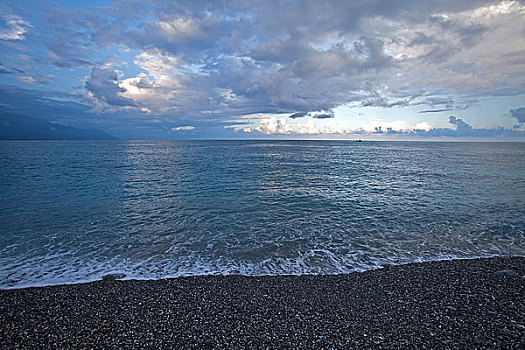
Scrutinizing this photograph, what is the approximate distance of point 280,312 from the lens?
883 centimetres

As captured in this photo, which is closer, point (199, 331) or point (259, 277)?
point (199, 331)

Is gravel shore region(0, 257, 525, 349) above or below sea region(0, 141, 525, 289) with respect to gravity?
above

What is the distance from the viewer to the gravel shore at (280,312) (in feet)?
24.1

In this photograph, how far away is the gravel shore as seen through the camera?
734 cm

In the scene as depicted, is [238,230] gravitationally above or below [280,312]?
below

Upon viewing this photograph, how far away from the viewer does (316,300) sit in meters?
9.70

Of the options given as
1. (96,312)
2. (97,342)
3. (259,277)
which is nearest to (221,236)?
(259,277)

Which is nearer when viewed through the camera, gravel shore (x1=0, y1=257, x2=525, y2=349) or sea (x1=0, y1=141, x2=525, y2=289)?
gravel shore (x1=0, y1=257, x2=525, y2=349)

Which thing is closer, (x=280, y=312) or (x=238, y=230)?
(x=280, y=312)

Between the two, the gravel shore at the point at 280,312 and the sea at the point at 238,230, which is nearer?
the gravel shore at the point at 280,312

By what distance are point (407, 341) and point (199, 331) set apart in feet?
21.6

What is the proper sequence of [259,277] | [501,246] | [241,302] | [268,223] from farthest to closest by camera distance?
[268,223]
[501,246]
[259,277]
[241,302]

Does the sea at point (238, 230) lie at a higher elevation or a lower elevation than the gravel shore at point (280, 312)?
lower

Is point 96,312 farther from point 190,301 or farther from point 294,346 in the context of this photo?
point 294,346
